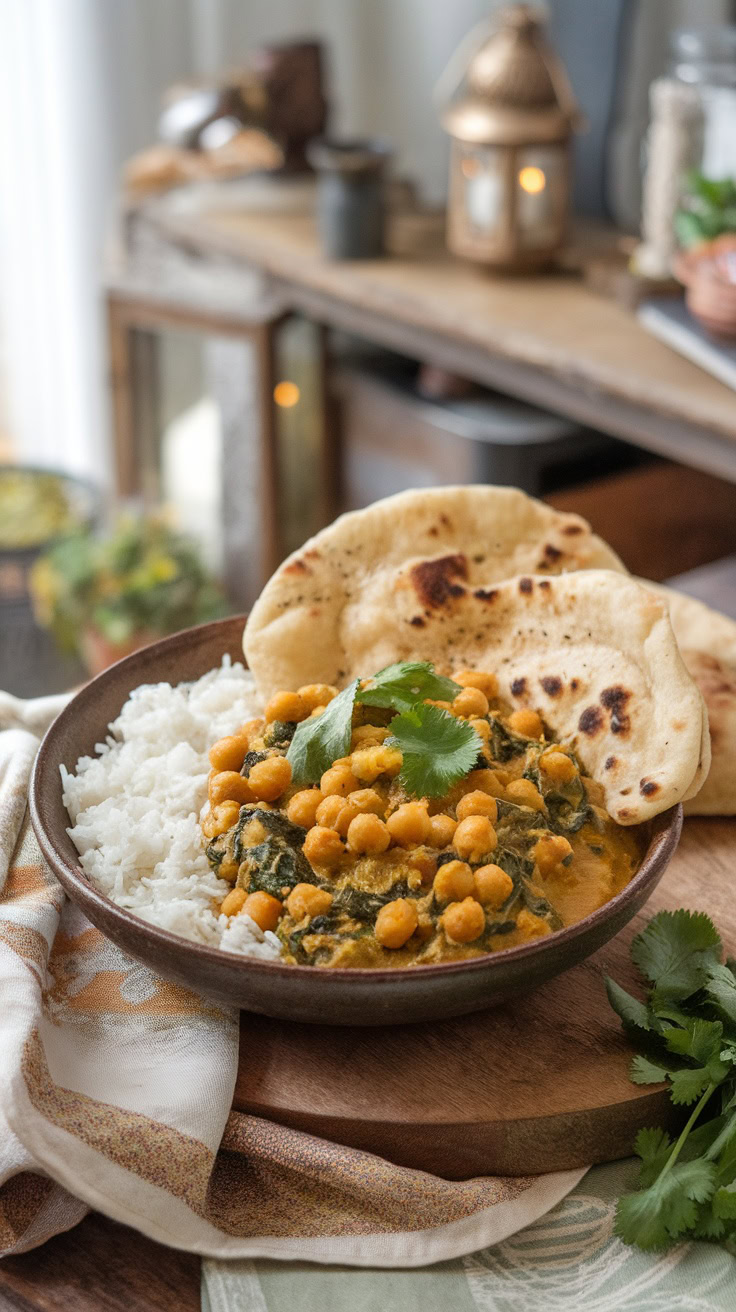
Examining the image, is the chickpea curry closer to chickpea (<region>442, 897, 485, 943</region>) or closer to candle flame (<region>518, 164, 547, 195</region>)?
chickpea (<region>442, 897, 485, 943</region>)

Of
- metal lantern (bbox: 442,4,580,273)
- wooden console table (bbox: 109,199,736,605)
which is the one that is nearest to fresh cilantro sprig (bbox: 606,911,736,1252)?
wooden console table (bbox: 109,199,736,605)

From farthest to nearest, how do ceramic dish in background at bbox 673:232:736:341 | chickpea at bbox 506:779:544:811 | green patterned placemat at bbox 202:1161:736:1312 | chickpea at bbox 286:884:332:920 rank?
ceramic dish in background at bbox 673:232:736:341, chickpea at bbox 506:779:544:811, chickpea at bbox 286:884:332:920, green patterned placemat at bbox 202:1161:736:1312

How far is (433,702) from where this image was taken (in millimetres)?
1307

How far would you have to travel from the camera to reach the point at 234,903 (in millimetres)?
1164

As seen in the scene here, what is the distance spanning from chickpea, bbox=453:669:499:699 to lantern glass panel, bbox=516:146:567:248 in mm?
1868

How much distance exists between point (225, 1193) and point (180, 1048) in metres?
0.13

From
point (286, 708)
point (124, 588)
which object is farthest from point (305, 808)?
point (124, 588)

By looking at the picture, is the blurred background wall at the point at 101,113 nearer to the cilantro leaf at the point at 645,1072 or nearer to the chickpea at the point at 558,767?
the chickpea at the point at 558,767

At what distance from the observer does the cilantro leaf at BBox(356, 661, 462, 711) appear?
4.21 feet

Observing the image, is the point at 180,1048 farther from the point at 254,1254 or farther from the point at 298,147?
the point at 298,147

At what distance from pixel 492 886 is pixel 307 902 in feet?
0.52

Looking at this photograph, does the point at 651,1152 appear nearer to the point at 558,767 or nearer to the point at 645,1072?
the point at 645,1072

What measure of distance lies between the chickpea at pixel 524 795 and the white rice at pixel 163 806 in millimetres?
267

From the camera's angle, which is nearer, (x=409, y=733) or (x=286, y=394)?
(x=409, y=733)
